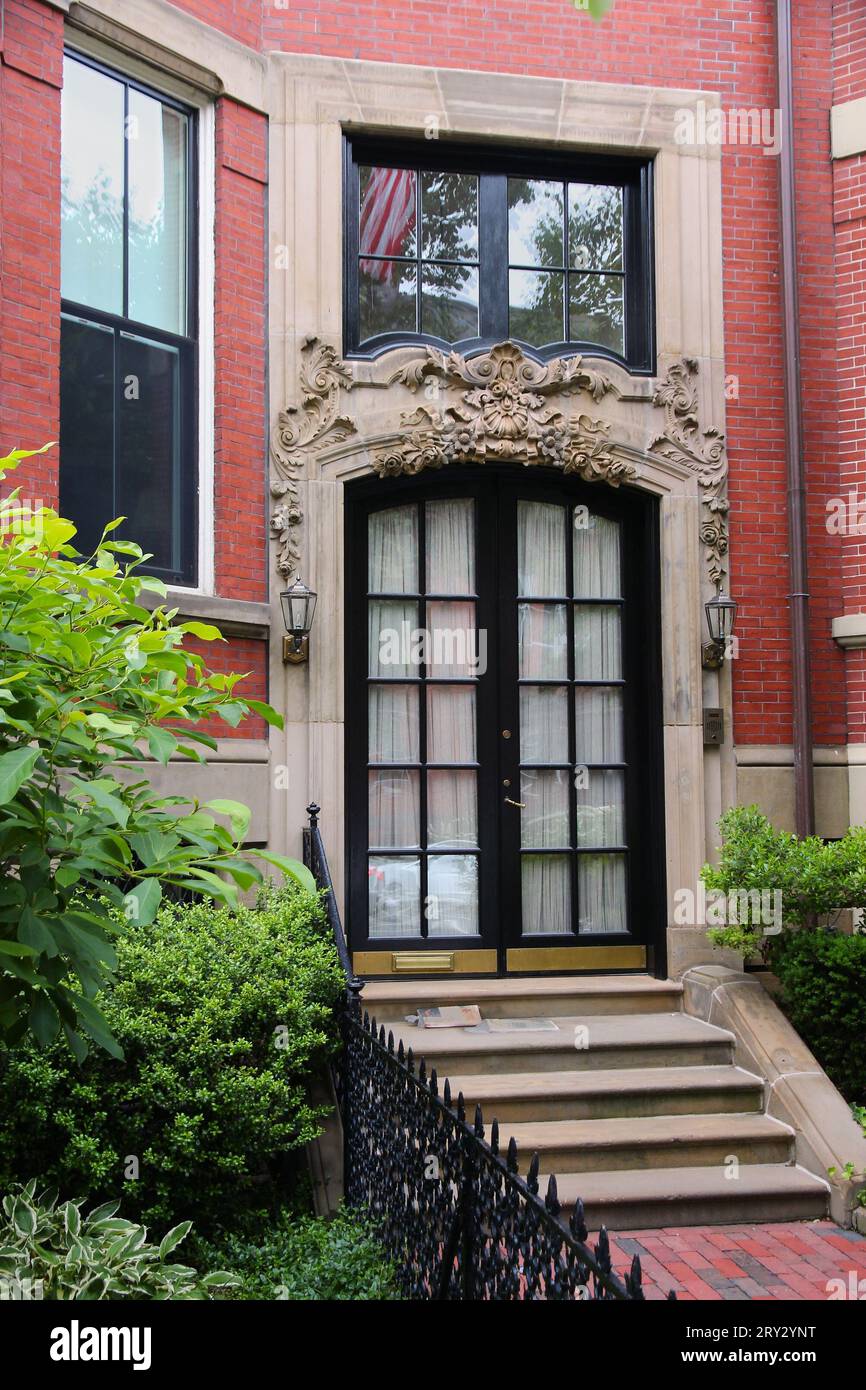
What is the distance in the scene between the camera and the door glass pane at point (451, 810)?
8055 millimetres

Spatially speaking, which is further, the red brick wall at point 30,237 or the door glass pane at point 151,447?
the door glass pane at point 151,447

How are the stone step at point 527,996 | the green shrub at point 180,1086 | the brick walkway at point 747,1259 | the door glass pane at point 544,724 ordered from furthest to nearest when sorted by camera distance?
the door glass pane at point 544,724, the stone step at point 527,996, the brick walkway at point 747,1259, the green shrub at point 180,1086

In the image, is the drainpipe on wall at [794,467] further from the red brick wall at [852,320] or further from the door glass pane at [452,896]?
the door glass pane at [452,896]

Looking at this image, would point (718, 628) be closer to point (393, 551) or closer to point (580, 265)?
point (393, 551)

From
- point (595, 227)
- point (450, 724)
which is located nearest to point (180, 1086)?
point (450, 724)

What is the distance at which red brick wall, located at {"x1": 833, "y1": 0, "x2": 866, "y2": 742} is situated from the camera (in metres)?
8.37

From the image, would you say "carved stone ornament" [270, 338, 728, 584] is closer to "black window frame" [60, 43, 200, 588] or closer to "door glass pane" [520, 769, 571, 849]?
"black window frame" [60, 43, 200, 588]

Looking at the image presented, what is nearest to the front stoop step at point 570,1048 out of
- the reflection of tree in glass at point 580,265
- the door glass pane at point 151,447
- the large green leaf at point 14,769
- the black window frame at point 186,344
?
the black window frame at point 186,344

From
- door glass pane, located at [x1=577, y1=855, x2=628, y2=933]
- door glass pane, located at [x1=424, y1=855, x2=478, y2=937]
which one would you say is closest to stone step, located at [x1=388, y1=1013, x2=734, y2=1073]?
door glass pane, located at [x1=424, y1=855, x2=478, y2=937]

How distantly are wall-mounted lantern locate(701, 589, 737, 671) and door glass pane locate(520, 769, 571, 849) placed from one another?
125 centimetres

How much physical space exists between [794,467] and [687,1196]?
4.86 meters

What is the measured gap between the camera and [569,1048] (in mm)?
6812

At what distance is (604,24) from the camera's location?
27.5ft

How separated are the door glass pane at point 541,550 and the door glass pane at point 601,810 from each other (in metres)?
1.30
